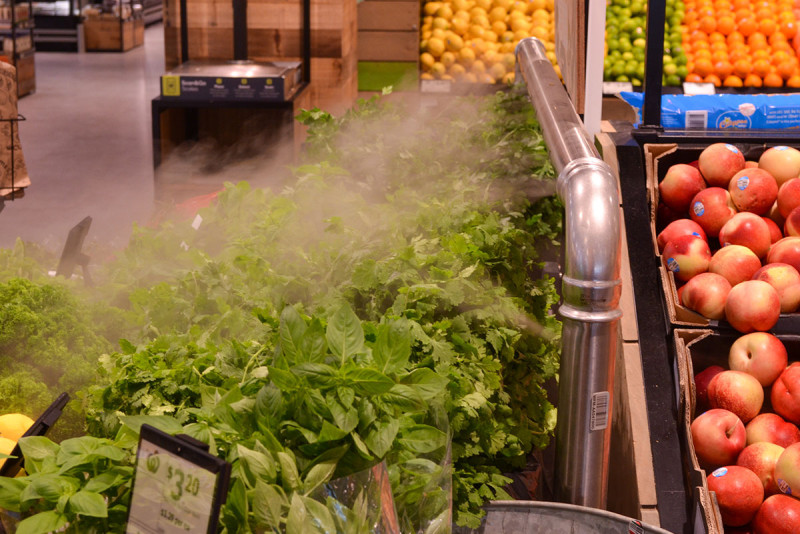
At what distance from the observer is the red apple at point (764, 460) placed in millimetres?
1562

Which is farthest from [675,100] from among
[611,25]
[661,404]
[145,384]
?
[611,25]

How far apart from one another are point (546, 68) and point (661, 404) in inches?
36.6

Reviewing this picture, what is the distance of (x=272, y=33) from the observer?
4.66 metres

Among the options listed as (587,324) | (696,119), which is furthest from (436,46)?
(587,324)

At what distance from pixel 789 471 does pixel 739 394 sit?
0.19 meters

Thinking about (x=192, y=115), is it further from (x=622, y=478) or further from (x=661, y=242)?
(x=622, y=478)

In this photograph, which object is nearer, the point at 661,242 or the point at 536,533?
the point at 536,533

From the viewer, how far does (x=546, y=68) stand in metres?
2.12

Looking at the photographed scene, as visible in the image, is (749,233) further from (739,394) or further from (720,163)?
(739,394)

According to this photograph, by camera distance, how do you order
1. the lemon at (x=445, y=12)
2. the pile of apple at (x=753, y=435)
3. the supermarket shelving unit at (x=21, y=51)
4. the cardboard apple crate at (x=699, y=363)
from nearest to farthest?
the cardboard apple crate at (x=699, y=363)
the pile of apple at (x=753, y=435)
the lemon at (x=445, y=12)
the supermarket shelving unit at (x=21, y=51)

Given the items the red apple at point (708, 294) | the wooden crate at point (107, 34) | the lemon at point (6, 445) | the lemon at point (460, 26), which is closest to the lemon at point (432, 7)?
the lemon at point (460, 26)

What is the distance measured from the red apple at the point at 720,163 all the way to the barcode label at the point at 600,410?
103 centimetres

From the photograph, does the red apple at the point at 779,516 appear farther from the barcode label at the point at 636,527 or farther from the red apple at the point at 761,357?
the barcode label at the point at 636,527

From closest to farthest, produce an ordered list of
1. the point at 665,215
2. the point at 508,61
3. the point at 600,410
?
1. the point at 600,410
2. the point at 665,215
3. the point at 508,61
